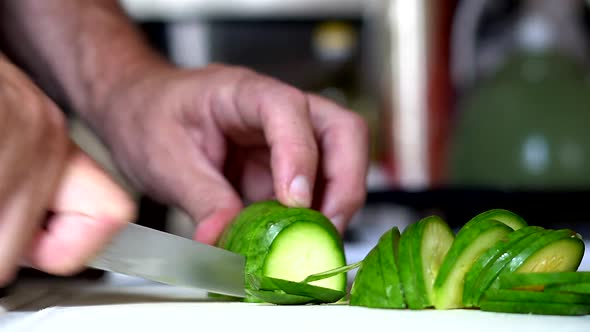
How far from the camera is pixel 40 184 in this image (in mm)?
746

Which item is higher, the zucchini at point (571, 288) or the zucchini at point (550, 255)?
the zucchini at point (550, 255)

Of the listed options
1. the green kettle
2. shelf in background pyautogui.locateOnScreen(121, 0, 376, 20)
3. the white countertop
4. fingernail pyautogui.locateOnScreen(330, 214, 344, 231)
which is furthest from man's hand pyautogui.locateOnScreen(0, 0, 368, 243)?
shelf in background pyautogui.locateOnScreen(121, 0, 376, 20)

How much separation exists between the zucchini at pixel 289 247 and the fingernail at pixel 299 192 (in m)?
0.08

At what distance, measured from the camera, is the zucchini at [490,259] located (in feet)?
2.87

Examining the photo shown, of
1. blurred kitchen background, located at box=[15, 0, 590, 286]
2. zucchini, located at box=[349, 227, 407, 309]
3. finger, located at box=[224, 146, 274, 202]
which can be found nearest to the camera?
zucchini, located at box=[349, 227, 407, 309]

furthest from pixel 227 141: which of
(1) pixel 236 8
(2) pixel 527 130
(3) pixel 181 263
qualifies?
(1) pixel 236 8

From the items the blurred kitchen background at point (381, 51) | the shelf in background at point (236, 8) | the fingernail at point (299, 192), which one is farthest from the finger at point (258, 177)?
the shelf in background at point (236, 8)

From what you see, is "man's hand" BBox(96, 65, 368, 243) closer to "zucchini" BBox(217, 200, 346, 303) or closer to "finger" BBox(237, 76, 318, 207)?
"finger" BBox(237, 76, 318, 207)

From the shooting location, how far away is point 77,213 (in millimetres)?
807

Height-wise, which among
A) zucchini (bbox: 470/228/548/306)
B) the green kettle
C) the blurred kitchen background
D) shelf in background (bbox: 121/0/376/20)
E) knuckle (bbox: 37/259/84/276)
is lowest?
knuckle (bbox: 37/259/84/276)

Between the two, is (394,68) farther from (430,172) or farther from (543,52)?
(543,52)

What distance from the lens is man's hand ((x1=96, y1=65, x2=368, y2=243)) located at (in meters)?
1.22

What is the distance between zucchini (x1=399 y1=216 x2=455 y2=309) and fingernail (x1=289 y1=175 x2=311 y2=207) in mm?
208

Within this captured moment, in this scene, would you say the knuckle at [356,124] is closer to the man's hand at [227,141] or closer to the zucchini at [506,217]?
the man's hand at [227,141]
